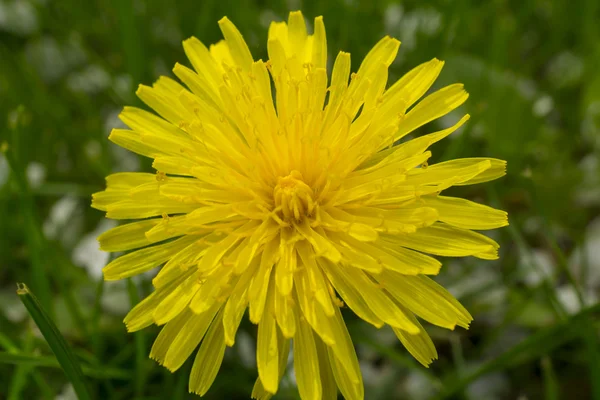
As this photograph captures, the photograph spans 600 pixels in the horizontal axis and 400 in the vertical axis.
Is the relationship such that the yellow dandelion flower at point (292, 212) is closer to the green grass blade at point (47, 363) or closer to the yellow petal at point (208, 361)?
the yellow petal at point (208, 361)

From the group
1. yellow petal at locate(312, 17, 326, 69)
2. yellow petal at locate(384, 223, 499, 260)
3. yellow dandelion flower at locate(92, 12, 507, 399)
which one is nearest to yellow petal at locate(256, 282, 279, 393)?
yellow dandelion flower at locate(92, 12, 507, 399)

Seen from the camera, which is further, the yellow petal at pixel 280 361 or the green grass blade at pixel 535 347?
the green grass blade at pixel 535 347

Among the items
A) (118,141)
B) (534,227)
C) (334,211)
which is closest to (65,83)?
(118,141)

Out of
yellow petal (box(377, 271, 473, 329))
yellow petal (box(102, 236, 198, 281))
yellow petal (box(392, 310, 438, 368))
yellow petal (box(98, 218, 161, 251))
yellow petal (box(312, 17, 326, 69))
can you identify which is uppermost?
yellow petal (box(312, 17, 326, 69))

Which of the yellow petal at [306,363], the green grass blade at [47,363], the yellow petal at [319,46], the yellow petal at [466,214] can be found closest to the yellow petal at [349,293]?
the yellow petal at [306,363]

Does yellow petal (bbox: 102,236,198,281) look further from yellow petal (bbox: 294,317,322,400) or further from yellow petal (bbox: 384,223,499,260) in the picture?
yellow petal (bbox: 384,223,499,260)

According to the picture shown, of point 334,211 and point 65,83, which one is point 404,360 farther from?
point 65,83

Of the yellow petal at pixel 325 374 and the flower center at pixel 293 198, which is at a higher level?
the flower center at pixel 293 198
